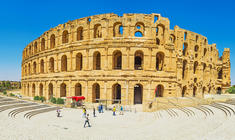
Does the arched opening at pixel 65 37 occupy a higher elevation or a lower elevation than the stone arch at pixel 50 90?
higher

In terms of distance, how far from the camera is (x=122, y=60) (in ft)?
79.7

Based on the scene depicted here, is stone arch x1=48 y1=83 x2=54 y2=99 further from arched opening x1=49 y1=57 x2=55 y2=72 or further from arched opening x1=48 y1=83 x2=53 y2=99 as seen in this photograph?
arched opening x1=49 y1=57 x2=55 y2=72

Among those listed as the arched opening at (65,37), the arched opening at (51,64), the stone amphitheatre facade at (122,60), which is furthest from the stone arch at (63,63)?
the arched opening at (51,64)

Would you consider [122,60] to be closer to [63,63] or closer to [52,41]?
[63,63]

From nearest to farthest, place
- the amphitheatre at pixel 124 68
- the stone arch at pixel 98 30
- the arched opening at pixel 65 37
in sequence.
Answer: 1. the amphitheatre at pixel 124 68
2. the stone arch at pixel 98 30
3. the arched opening at pixel 65 37

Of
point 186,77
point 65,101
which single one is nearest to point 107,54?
point 65,101

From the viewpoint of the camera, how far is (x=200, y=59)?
31844 millimetres

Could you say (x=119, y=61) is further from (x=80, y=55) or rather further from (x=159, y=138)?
(x=159, y=138)

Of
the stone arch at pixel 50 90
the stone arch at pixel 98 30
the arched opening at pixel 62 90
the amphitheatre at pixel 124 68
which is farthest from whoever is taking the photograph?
the stone arch at pixel 50 90

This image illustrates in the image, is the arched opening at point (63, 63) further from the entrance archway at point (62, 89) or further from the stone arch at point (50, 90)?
the stone arch at point (50, 90)

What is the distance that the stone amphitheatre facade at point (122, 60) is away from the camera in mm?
24203

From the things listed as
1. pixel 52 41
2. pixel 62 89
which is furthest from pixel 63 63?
pixel 52 41

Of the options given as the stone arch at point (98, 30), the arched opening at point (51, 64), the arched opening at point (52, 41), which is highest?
the stone arch at point (98, 30)

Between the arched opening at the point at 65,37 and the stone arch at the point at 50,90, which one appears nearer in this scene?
the arched opening at the point at 65,37
